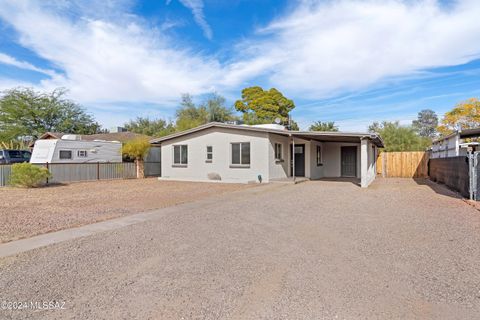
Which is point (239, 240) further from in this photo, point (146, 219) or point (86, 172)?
point (86, 172)

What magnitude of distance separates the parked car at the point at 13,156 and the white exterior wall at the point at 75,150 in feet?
1.94

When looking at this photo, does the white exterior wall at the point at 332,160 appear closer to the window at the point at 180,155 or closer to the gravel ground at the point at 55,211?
the window at the point at 180,155

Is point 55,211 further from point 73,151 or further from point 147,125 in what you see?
point 147,125

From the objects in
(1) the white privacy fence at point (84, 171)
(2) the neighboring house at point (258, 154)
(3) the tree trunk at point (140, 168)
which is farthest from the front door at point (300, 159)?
(1) the white privacy fence at point (84, 171)

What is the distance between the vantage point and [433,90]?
25.6 metres

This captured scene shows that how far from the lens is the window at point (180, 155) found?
19.4 m

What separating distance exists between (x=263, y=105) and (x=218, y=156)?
25.3 meters

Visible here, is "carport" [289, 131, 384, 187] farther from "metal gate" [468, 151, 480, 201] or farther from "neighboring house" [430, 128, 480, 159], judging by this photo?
"metal gate" [468, 151, 480, 201]

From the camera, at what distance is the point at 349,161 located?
831 inches

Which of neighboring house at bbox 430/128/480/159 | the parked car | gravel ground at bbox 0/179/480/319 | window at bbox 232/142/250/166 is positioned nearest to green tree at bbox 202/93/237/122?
the parked car

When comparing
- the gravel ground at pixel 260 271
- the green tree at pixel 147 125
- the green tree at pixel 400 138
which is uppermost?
the green tree at pixel 147 125

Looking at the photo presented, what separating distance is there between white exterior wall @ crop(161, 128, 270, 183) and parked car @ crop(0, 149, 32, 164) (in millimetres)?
9676

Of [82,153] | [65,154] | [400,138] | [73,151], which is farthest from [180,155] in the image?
[400,138]

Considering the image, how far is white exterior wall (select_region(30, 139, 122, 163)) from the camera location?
20.0 meters
